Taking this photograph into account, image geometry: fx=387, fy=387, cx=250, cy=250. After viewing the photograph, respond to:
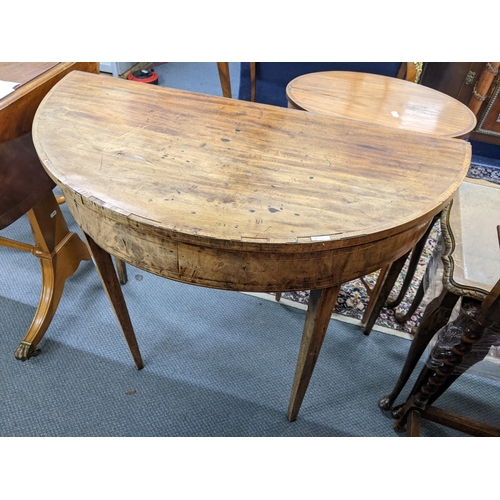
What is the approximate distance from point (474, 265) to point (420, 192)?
10.7 inches

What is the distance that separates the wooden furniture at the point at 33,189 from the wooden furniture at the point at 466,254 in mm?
1111

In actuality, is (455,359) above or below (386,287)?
above

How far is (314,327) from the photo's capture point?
83 centimetres

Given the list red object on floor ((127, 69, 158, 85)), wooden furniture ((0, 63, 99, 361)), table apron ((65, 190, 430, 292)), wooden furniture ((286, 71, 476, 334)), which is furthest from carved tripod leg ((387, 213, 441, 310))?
red object on floor ((127, 69, 158, 85))

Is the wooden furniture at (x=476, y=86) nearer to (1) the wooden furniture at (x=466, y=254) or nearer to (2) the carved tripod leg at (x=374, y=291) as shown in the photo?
(1) the wooden furniture at (x=466, y=254)

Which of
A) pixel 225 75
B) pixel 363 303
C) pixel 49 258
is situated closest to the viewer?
pixel 49 258

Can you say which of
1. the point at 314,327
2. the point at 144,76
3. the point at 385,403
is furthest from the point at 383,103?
the point at 144,76

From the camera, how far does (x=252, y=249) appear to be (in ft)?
1.99

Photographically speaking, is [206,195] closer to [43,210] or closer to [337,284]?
[337,284]

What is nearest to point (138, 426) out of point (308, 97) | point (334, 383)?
point (334, 383)

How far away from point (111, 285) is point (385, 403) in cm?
91

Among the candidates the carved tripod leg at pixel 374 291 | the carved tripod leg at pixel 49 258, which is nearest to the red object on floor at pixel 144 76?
the carved tripod leg at pixel 49 258

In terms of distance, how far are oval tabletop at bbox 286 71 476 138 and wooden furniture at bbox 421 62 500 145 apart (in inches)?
35.9

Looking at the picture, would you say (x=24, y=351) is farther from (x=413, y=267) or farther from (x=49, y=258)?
(x=413, y=267)
